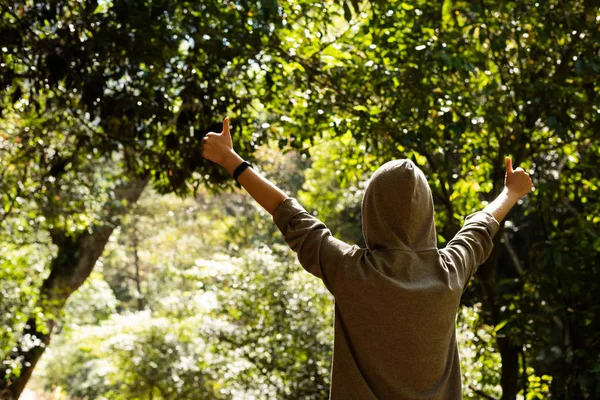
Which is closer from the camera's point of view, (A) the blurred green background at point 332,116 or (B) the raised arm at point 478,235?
(B) the raised arm at point 478,235

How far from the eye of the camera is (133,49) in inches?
158

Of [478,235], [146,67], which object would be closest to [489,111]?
[146,67]

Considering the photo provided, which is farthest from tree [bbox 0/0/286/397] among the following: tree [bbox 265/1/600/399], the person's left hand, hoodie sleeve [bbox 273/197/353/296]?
hoodie sleeve [bbox 273/197/353/296]

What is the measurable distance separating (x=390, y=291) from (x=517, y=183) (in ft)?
2.51

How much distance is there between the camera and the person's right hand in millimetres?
2270

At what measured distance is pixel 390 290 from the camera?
68.9 inches

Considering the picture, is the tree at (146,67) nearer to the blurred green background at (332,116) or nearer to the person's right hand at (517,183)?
the blurred green background at (332,116)

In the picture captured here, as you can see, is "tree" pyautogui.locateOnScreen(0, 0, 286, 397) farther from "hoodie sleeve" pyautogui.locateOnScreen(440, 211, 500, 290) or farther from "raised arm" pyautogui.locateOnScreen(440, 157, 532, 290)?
"hoodie sleeve" pyautogui.locateOnScreen(440, 211, 500, 290)

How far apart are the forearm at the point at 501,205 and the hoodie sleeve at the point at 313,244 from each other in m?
0.56

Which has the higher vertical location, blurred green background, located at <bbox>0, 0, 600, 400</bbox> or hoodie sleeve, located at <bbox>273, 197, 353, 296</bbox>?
blurred green background, located at <bbox>0, 0, 600, 400</bbox>

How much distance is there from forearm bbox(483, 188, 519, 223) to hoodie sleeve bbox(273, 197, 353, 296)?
0.56 meters

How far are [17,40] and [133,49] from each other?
0.74 meters

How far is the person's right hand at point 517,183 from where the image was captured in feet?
7.45

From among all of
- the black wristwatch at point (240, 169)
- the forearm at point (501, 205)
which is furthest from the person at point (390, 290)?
the forearm at point (501, 205)
